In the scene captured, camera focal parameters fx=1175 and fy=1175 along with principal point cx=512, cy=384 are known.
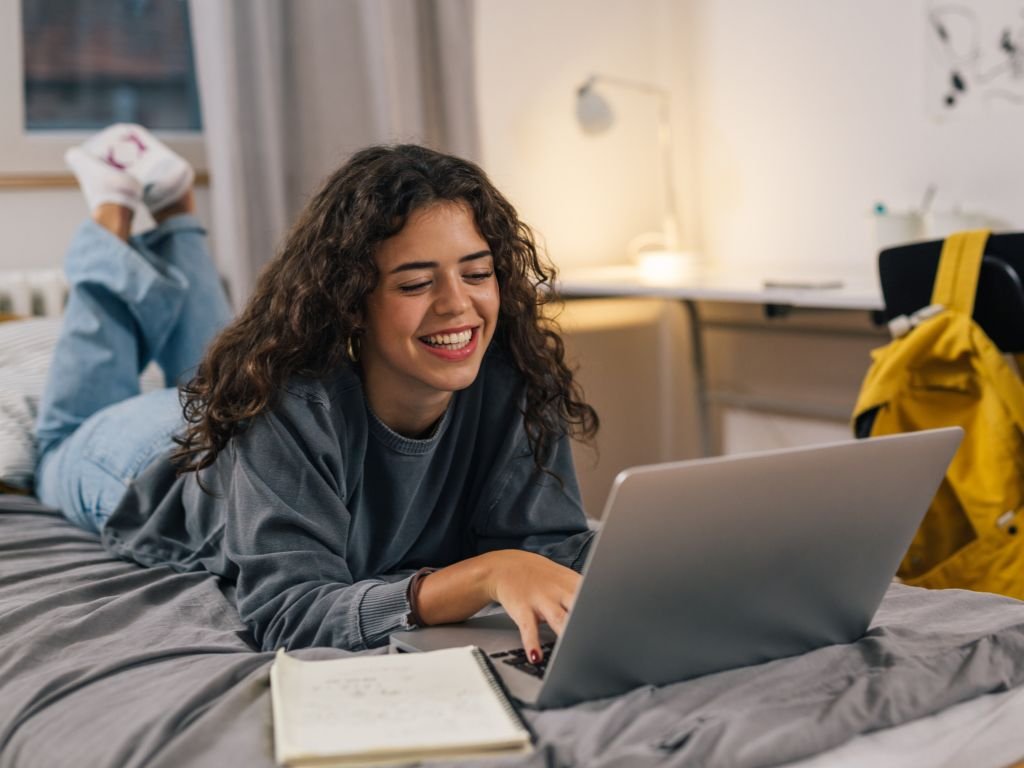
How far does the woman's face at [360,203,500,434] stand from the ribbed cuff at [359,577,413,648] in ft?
0.74

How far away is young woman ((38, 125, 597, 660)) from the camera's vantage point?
108 centimetres

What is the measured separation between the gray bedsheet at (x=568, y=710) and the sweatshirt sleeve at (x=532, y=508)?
299 mm

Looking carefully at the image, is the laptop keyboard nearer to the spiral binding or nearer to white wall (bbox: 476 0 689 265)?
the spiral binding

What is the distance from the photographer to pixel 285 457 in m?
1.14

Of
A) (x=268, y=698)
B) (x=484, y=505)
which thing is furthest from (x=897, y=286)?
(x=268, y=698)

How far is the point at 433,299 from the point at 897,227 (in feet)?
5.16

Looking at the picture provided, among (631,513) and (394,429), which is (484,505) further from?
(631,513)

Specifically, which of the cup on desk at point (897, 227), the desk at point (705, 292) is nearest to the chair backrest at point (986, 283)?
the desk at point (705, 292)

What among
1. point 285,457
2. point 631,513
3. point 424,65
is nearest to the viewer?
point 631,513

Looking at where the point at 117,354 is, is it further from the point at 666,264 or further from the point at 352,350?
the point at 666,264

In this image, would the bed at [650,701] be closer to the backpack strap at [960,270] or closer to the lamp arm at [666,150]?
the backpack strap at [960,270]

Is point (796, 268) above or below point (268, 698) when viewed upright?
above

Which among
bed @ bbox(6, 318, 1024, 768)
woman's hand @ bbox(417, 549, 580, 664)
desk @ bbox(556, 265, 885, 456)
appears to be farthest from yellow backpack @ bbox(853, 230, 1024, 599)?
woman's hand @ bbox(417, 549, 580, 664)

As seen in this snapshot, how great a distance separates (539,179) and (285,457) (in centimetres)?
221
